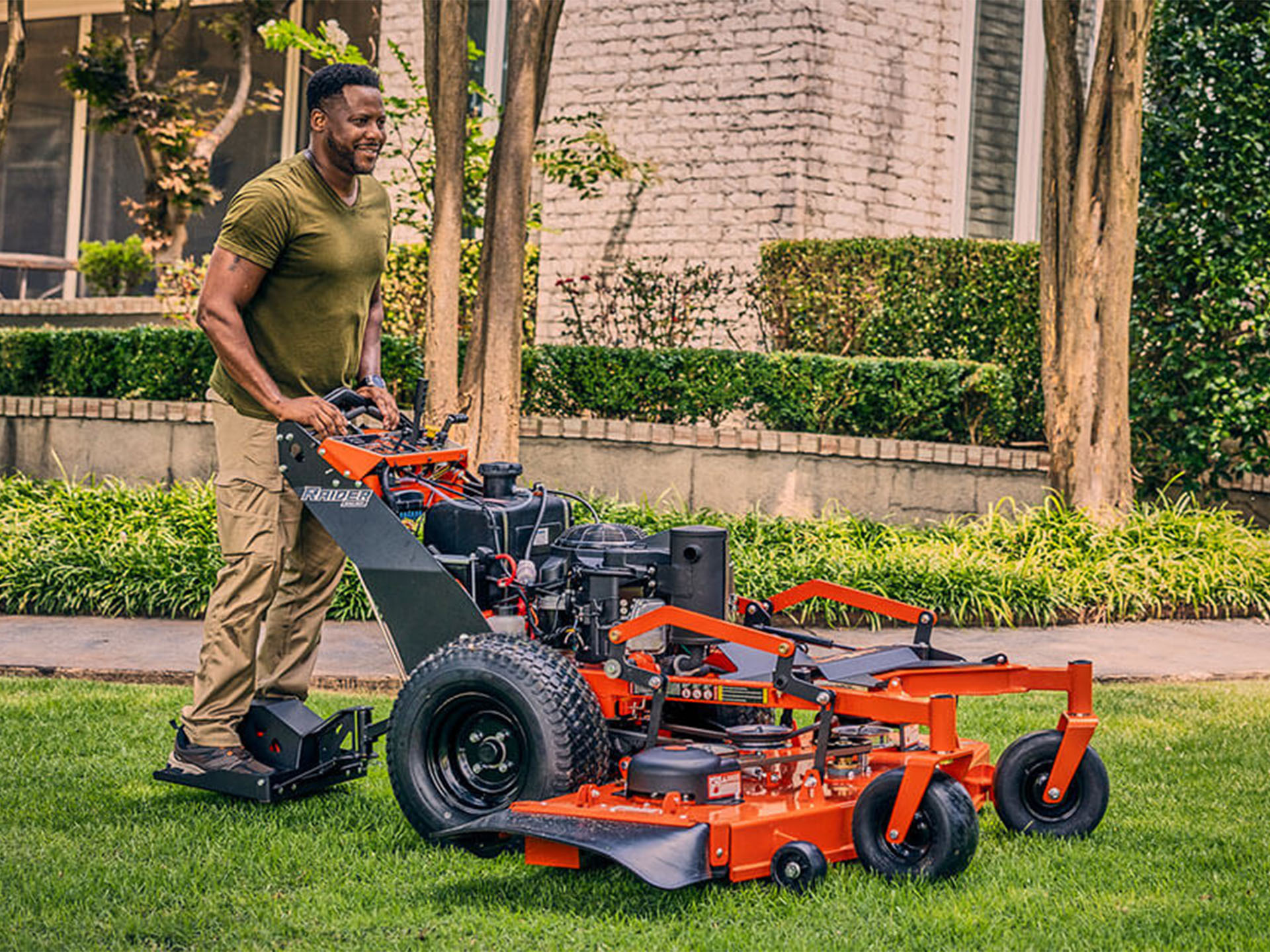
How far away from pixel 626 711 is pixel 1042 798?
1205 mm

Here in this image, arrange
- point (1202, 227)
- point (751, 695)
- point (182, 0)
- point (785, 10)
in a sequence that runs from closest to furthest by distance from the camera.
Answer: point (751, 695), point (1202, 227), point (785, 10), point (182, 0)

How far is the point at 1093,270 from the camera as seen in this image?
10250 millimetres

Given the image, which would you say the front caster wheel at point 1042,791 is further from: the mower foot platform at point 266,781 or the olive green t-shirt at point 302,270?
the olive green t-shirt at point 302,270

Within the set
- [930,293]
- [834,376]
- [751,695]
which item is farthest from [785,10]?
[751,695]

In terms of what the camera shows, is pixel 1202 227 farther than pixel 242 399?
Yes

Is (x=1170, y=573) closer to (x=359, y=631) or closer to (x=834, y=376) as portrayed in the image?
(x=834, y=376)

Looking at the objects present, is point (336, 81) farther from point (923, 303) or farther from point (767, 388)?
point (923, 303)

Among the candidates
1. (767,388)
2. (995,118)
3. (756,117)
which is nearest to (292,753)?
(767,388)

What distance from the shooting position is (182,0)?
17188 millimetres

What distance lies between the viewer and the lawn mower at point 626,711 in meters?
4.27

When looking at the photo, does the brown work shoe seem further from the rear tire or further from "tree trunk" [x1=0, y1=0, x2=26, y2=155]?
"tree trunk" [x1=0, y1=0, x2=26, y2=155]

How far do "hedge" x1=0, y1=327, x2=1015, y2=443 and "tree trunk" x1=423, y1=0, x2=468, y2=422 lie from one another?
1.54 m

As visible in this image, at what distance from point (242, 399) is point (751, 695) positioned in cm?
187

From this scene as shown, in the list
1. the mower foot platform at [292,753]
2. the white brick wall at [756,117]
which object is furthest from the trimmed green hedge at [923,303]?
the mower foot platform at [292,753]
